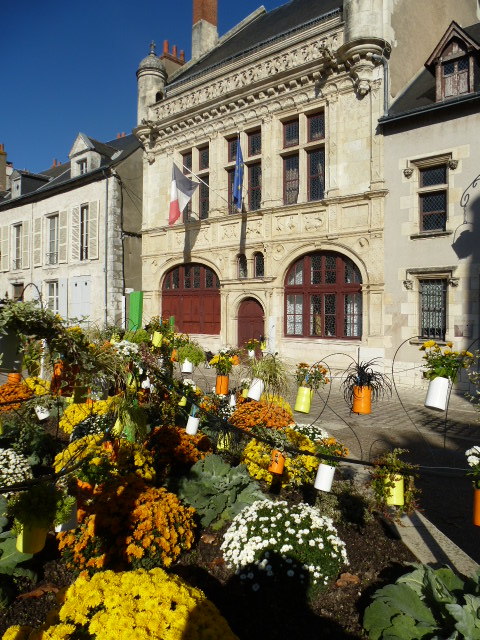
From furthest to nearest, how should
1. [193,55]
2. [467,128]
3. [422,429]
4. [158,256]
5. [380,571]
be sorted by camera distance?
1. [193,55]
2. [158,256]
3. [467,128]
4. [422,429]
5. [380,571]

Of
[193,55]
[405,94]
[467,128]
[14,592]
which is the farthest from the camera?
[193,55]

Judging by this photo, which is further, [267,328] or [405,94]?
[267,328]

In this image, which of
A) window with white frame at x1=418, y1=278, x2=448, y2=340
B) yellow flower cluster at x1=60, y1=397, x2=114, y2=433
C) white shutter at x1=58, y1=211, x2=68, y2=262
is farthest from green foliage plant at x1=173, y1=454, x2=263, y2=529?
white shutter at x1=58, y1=211, x2=68, y2=262

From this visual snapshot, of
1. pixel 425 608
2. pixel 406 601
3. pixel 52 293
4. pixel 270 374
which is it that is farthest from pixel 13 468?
pixel 52 293

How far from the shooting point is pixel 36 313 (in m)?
2.72

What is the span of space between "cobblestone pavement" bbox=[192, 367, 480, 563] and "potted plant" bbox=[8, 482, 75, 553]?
2.48m

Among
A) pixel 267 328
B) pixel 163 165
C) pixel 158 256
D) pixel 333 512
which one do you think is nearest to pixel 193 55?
pixel 163 165

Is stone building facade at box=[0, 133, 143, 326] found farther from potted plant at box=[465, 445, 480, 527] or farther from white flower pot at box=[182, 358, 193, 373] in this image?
potted plant at box=[465, 445, 480, 527]

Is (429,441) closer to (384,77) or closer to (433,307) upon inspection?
(433,307)

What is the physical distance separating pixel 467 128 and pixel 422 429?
7.53 meters

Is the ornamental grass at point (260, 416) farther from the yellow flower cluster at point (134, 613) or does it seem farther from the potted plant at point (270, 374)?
the yellow flower cluster at point (134, 613)

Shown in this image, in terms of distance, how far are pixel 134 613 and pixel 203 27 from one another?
22.4 m

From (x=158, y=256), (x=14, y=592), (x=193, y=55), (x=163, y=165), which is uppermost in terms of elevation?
(x=193, y=55)

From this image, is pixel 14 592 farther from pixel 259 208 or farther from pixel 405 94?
pixel 405 94
